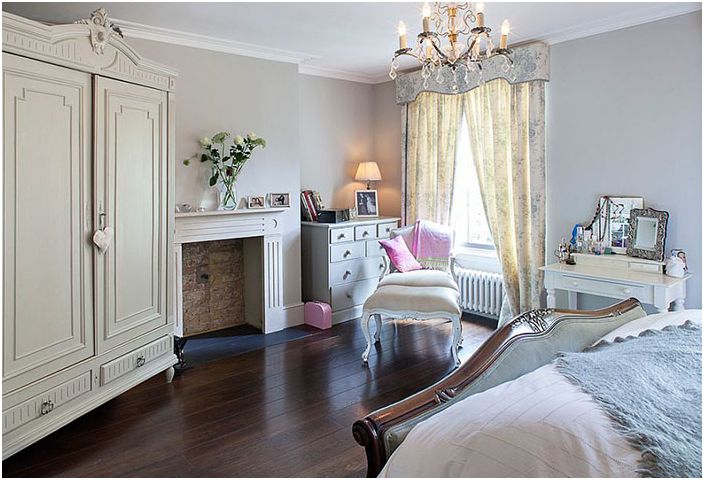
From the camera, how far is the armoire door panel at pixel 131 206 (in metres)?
2.87

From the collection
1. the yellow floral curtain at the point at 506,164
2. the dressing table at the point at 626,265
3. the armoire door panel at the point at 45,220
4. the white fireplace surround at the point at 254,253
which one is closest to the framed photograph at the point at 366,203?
the yellow floral curtain at the point at 506,164

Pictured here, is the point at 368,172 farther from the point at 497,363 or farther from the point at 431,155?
the point at 497,363

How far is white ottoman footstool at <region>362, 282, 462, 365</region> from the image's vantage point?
379 cm

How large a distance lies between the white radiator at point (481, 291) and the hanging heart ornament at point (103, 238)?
311cm

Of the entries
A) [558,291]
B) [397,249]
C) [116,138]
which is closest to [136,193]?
[116,138]

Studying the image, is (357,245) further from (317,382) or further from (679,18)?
(679,18)

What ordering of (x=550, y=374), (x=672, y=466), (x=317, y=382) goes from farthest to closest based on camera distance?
1. (x=317, y=382)
2. (x=550, y=374)
3. (x=672, y=466)

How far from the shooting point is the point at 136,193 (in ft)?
10.1

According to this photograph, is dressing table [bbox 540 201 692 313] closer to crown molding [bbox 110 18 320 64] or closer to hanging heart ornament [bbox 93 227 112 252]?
crown molding [bbox 110 18 320 64]

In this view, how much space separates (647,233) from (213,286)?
344cm

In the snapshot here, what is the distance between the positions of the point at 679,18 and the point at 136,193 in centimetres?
367

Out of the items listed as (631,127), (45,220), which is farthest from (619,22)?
(45,220)

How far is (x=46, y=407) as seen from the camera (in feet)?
8.32

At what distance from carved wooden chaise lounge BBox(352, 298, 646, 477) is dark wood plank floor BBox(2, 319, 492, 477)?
98cm
